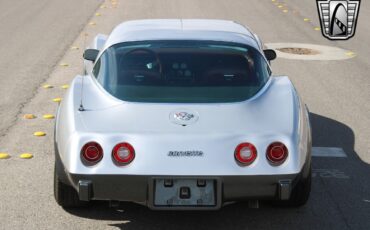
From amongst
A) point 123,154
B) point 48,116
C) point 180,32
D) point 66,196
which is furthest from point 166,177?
point 48,116

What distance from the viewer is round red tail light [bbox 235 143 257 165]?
5.31 m

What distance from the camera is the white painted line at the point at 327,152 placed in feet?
25.9

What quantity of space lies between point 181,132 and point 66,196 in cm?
128

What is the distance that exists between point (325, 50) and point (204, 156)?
33.7 feet

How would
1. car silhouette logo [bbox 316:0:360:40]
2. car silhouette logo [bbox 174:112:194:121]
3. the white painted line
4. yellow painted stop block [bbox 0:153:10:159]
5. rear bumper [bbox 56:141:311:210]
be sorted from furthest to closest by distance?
car silhouette logo [bbox 316:0:360:40] → the white painted line → yellow painted stop block [bbox 0:153:10:159] → car silhouette logo [bbox 174:112:194:121] → rear bumper [bbox 56:141:311:210]

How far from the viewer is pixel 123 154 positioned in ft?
17.4

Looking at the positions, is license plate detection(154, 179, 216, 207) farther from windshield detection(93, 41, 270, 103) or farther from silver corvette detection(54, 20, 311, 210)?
windshield detection(93, 41, 270, 103)

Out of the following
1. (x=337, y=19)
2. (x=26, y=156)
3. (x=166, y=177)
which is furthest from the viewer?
(x=337, y=19)

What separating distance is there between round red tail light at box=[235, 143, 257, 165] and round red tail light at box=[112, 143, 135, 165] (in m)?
0.73

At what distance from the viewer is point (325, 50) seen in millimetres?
15086

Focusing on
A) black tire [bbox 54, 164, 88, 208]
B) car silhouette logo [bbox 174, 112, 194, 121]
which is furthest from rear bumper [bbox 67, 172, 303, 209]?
black tire [bbox 54, 164, 88, 208]

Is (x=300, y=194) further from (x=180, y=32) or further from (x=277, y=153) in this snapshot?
(x=180, y=32)

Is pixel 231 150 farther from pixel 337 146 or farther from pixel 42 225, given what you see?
pixel 337 146

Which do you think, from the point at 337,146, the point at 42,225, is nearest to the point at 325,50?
the point at 337,146
